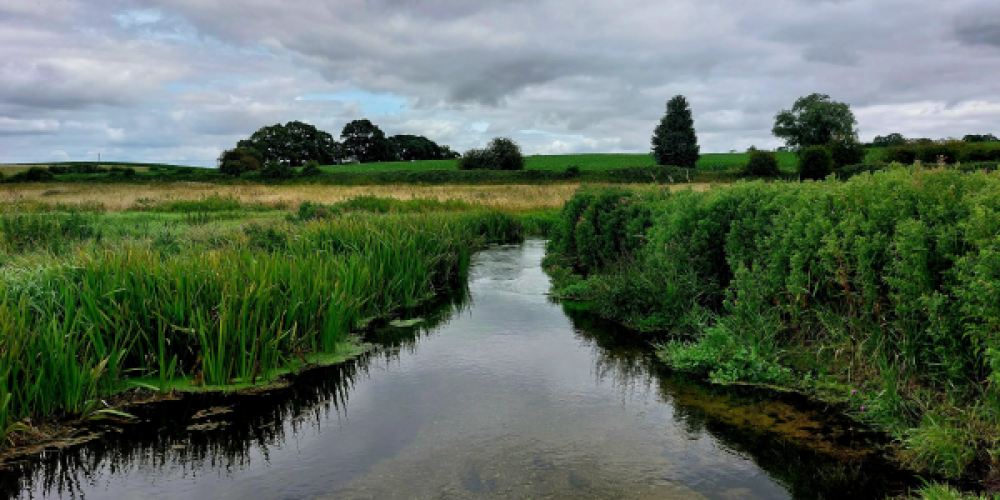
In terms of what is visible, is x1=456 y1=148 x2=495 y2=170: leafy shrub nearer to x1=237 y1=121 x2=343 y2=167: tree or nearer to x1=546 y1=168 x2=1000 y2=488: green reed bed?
x1=237 y1=121 x2=343 y2=167: tree

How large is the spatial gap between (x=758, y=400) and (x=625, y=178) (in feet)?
154

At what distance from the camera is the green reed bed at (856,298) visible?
4.46 metres

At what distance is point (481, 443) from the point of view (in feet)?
16.9

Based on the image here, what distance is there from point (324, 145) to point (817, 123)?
234ft

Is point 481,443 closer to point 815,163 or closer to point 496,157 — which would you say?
point 815,163

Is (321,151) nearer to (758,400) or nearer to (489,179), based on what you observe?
(489,179)

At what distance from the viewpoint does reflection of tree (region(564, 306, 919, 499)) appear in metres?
4.45

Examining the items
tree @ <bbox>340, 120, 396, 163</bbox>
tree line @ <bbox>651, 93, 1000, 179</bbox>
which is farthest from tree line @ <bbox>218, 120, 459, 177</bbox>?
tree line @ <bbox>651, 93, 1000, 179</bbox>

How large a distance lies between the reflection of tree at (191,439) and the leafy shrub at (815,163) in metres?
49.1

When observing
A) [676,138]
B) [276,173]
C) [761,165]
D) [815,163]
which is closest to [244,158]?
[276,173]

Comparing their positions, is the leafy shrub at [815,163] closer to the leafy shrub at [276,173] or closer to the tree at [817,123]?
the tree at [817,123]

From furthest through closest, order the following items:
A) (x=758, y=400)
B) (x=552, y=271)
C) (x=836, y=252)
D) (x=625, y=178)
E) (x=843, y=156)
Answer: (x=843, y=156) → (x=625, y=178) → (x=552, y=271) → (x=758, y=400) → (x=836, y=252)

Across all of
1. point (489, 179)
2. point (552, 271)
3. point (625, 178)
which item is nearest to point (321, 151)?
point (489, 179)

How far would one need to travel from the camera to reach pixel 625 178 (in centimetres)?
5172
